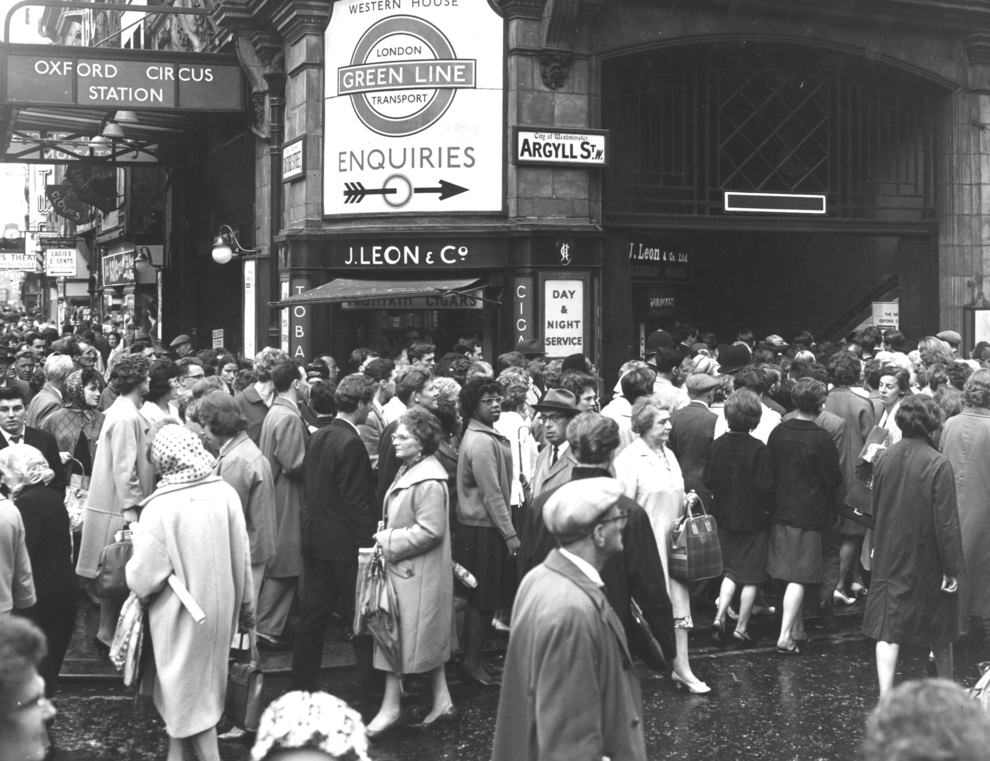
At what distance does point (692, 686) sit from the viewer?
7.82m

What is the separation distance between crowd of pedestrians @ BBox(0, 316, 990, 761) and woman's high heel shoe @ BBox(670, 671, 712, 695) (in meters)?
0.03

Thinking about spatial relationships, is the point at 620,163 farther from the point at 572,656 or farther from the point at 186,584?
the point at 572,656

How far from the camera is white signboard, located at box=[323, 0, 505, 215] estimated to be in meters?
15.5

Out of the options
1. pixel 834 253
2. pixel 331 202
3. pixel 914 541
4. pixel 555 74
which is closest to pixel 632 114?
pixel 555 74

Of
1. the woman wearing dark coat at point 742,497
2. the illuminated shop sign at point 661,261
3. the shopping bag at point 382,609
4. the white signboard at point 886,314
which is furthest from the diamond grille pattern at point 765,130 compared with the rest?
the shopping bag at point 382,609

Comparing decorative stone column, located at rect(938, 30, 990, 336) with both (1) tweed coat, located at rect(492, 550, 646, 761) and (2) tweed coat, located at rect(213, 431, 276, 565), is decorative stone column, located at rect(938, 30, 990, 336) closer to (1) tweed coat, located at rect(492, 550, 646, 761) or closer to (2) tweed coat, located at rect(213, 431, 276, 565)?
(2) tweed coat, located at rect(213, 431, 276, 565)

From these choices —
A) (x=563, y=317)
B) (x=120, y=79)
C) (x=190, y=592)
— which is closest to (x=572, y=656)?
(x=190, y=592)

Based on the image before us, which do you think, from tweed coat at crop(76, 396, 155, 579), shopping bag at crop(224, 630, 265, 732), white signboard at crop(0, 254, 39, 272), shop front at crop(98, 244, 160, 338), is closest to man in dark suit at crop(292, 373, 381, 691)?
shopping bag at crop(224, 630, 265, 732)

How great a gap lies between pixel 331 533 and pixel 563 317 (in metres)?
8.48

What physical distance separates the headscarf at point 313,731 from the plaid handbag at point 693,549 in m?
5.16

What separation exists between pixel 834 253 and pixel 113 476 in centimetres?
1623

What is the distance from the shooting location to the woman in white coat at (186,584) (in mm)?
5891

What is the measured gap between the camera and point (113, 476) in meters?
8.40

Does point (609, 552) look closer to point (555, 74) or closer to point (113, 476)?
point (113, 476)
